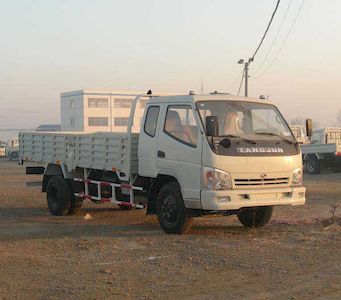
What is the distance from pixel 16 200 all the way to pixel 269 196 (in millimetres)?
9079

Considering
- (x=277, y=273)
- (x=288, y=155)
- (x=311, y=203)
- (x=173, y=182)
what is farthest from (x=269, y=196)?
(x=311, y=203)

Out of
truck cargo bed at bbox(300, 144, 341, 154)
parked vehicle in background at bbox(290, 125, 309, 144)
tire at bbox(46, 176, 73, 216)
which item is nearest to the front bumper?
parked vehicle in background at bbox(290, 125, 309, 144)

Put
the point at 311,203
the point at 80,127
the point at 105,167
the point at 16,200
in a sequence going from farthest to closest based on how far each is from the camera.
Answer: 1. the point at 80,127
2. the point at 16,200
3. the point at 311,203
4. the point at 105,167

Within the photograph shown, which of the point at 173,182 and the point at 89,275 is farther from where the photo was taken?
the point at 173,182

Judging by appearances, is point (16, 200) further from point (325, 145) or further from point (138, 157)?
point (325, 145)

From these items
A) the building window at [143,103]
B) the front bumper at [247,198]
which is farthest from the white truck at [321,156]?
the front bumper at [247,198]

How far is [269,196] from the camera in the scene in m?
9.60

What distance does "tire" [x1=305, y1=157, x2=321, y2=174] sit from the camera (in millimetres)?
29547

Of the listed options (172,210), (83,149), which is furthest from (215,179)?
(83,149)

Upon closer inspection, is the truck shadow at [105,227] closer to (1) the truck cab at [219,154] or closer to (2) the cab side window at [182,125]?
(1) the truck cab at [219,154]

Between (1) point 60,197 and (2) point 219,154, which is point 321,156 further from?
(2) point 219,154

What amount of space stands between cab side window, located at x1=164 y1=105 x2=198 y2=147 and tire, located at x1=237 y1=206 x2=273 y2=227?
2.12 meters

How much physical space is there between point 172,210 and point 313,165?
21.2 metres

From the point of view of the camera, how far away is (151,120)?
10.5 metres
